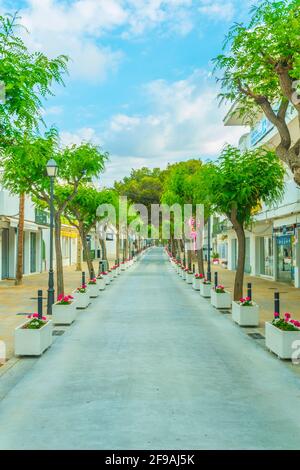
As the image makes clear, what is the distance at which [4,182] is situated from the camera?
2092 centimetres

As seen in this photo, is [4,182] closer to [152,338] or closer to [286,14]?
[152,338]

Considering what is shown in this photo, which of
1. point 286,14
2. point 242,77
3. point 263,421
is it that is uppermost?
point 286,14

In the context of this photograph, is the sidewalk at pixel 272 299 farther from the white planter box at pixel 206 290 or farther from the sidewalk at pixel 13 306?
the sidewalk at pixel 13 306

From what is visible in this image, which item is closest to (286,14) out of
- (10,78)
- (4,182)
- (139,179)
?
(10,78)

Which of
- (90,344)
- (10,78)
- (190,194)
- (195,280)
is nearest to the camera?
(10,78)

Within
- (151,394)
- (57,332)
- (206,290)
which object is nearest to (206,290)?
(206,290)

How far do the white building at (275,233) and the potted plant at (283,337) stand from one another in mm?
9919

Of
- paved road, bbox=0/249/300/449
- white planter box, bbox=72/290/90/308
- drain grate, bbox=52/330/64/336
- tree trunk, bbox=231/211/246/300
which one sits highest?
tree trunk, bbox=231/211/246/300

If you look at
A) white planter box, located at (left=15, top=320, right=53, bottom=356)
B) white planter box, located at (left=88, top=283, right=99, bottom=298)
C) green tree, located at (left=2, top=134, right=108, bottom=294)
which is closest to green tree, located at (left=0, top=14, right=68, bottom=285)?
white planter box, located at (left=15, top=320, right=53, bottom=356)

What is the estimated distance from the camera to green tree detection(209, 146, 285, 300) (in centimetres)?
1738

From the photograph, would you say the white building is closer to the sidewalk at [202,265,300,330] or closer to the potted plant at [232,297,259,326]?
the sidewalk at [202,265,300,330]

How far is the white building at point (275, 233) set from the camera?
24781mm

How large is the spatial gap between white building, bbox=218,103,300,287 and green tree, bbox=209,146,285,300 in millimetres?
2377

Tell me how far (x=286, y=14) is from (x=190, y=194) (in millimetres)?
24057
